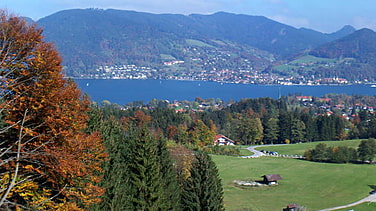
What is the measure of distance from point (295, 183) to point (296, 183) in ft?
0.29

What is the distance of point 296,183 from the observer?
3469 centimetres

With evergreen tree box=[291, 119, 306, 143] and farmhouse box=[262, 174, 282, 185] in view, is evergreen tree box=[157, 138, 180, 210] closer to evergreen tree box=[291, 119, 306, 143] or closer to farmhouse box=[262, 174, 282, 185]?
farmhouse box=[262, 174, 282, 185]

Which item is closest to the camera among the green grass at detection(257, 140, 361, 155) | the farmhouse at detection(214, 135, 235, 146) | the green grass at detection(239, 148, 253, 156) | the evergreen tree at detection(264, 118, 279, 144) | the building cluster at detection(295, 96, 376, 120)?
the green grass at detection(239, 148, 253, 156)

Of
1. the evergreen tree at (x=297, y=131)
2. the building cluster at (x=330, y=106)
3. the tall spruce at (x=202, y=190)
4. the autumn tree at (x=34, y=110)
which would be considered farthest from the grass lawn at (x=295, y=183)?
the building cluster at (x=330, y=106)

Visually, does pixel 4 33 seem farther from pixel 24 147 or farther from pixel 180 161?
pixel 180 161

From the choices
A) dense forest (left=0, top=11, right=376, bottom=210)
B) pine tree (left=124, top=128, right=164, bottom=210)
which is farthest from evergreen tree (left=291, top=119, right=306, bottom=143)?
pine tree (left=124, top=128, right=164, bottom=210)

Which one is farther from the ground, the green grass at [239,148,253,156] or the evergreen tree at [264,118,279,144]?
the evergreen tree at [264,118,279,144]

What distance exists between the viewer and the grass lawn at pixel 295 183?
27703 mm

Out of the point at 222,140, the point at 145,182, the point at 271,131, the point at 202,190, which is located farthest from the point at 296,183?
the point at 271,131

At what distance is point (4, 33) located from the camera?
7816 millimetres

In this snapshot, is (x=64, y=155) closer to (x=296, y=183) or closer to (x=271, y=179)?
(x=271, y=179)

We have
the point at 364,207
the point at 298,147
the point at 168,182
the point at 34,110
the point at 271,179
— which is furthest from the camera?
the point at 298,147

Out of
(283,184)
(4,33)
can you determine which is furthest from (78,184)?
(283,184)

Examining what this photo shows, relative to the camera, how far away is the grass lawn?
90.9ft
